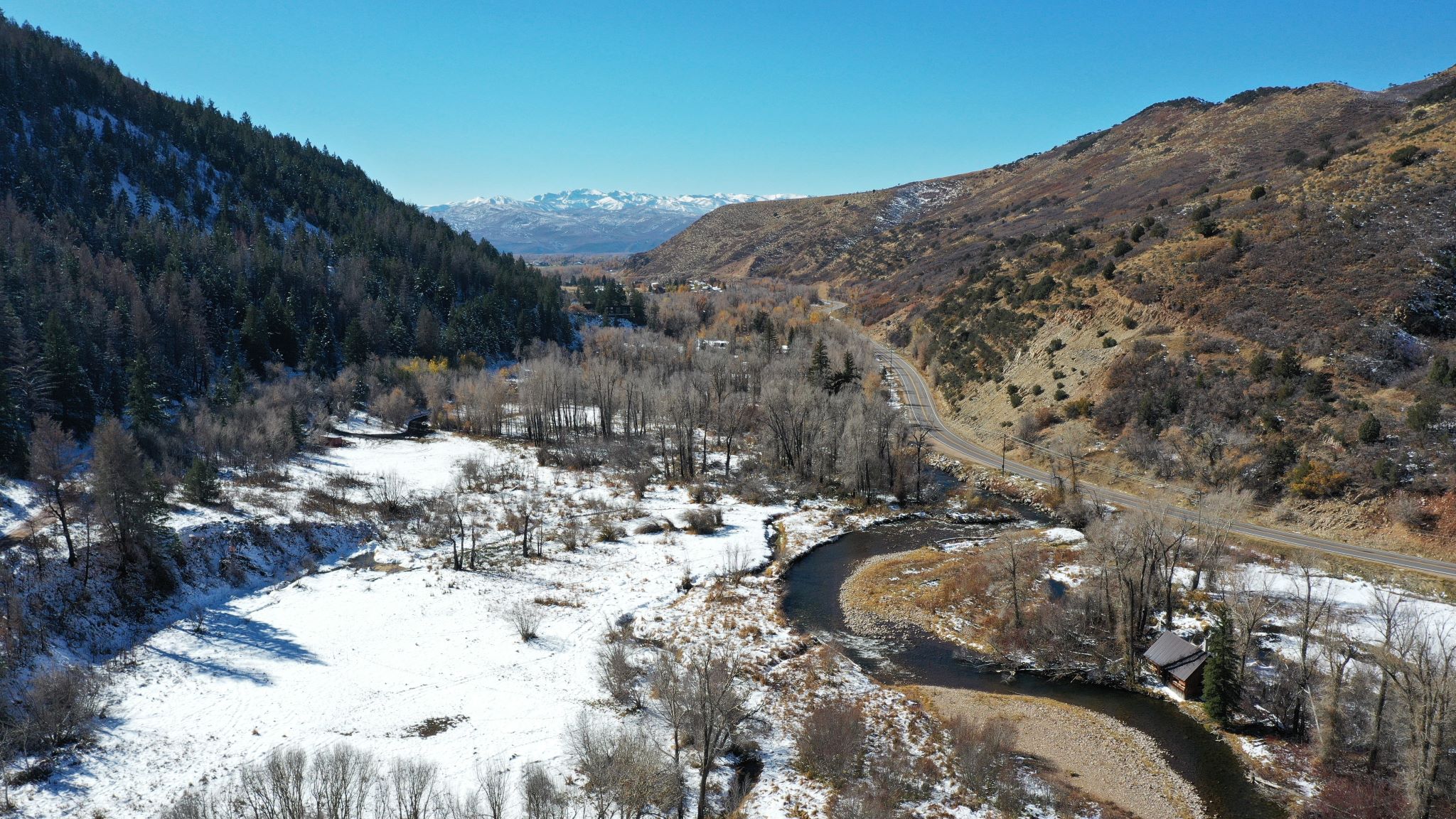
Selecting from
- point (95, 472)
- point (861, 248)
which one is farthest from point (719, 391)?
point (861, 248)

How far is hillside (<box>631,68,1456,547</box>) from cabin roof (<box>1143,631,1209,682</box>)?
21.5m

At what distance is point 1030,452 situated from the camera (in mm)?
63000

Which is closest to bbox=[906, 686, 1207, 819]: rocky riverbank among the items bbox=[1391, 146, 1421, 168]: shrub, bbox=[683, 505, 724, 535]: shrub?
bbox=[683, 505, 724, 535]: shrub

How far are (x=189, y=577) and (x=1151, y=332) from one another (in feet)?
254

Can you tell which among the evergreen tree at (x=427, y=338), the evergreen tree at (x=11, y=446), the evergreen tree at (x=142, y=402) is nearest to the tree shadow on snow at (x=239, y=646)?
the evergreen tree at (x=11, y=446)

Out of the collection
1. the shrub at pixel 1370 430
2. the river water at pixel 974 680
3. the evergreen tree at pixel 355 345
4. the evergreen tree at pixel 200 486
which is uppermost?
the evergreen tree at pixel 355 345

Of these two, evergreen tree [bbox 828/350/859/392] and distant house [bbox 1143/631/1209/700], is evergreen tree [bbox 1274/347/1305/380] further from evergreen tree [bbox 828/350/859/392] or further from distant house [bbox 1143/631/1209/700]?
evergreen tree [bbox 828/350/859/392]

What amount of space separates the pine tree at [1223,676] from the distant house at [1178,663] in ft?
4.23

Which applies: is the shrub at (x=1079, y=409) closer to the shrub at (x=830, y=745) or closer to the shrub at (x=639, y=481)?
the shrub at (x=639, y=481)

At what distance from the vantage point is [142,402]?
57.3m

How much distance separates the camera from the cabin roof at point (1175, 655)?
29219 mm

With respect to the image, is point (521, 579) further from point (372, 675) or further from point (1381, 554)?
point (1381, 554)

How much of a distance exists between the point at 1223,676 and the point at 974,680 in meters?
9.92

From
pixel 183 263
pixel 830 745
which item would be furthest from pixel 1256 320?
pixel 183 263
